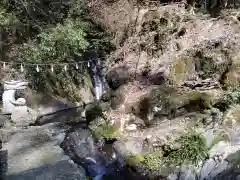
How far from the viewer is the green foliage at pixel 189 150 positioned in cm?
721

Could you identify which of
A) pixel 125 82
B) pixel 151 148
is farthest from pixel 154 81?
pixel 151 148

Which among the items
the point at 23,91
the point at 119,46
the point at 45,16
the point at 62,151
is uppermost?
the point at 45,16

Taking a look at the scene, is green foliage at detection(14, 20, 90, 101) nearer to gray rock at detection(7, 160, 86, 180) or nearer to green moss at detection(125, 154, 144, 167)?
gray rock at detection(7, 160, 86, 180)

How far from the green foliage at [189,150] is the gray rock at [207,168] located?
0.57 ft

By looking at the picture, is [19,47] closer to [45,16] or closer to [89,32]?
[45,16]

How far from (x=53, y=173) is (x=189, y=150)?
2886mm

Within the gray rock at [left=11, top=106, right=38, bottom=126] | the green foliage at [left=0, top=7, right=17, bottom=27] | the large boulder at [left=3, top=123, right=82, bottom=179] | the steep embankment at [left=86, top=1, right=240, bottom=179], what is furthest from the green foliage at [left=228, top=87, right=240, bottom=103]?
the green foliage at [left=0, top=7, right=17, bottom=27]

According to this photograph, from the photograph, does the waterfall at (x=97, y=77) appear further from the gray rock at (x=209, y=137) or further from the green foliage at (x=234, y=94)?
the gray rock at (x=209, y=137)

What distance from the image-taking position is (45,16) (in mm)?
10664

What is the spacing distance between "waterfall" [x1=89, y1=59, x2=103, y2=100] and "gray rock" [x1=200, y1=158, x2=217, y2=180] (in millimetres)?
4962

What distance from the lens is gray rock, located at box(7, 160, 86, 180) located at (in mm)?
7090

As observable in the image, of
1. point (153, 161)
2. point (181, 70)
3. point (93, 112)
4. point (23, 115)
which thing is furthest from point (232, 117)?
point (23, 115)

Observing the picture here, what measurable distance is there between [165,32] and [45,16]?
3.72m

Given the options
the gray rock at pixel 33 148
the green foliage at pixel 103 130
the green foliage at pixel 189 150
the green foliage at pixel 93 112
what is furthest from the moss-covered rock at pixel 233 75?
the gray rock at pixel 33 148
